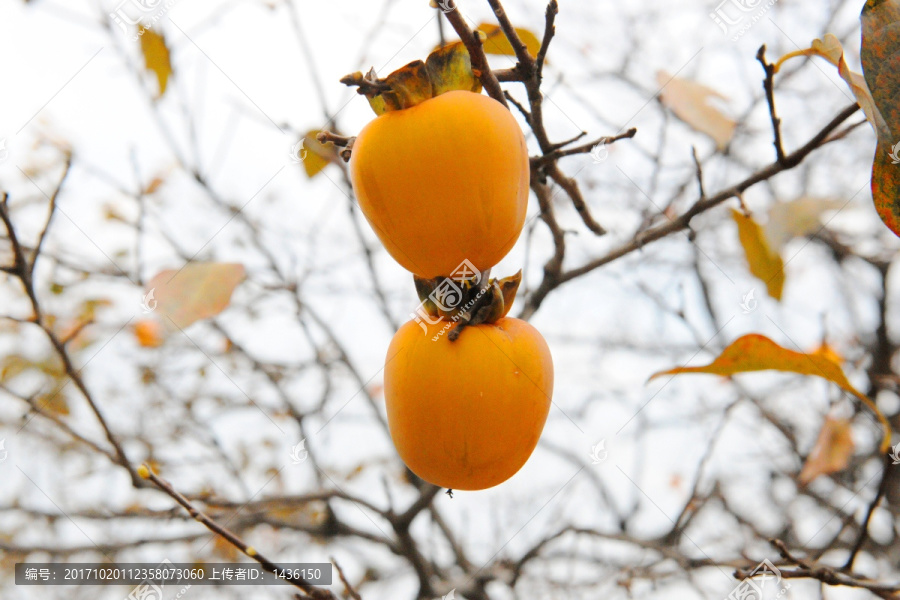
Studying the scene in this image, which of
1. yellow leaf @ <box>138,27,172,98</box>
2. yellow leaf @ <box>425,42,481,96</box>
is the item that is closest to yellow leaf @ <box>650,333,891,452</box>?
yellow leaf @ <box>425,42,481,96</box>

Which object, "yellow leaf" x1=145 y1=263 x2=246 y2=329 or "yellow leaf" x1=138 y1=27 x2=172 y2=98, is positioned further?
"yellow leaf" x1=138 y1=27 x2=172 y2=98

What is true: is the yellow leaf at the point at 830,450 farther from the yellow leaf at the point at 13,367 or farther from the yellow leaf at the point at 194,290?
the yellow leaf at the point at 13,367

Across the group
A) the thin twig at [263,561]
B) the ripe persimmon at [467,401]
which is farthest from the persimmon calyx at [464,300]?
the thin twig at [263,561]

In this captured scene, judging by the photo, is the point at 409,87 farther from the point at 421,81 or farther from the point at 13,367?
the point at 13,367

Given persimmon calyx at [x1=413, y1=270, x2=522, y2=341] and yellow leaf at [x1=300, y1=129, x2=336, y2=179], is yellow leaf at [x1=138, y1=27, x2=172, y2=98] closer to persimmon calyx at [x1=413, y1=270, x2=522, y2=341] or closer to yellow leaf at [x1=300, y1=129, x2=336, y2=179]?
yellow leaf at [x1=300, y1=129, x2=336, y2=179]

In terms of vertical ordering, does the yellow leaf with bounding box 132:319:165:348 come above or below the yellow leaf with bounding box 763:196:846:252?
above

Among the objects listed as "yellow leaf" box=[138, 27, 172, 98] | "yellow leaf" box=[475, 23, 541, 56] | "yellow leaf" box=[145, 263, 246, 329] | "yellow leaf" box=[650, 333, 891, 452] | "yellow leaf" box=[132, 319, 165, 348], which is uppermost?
"yellow leaf" box=[132, 319, 165, 348]

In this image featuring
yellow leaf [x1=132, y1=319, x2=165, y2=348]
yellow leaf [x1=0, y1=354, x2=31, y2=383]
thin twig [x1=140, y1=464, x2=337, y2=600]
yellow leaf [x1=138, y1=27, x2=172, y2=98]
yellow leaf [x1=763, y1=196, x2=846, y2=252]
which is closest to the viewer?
thin twig [x1=140, y1=464, x2=337, y2=600]
